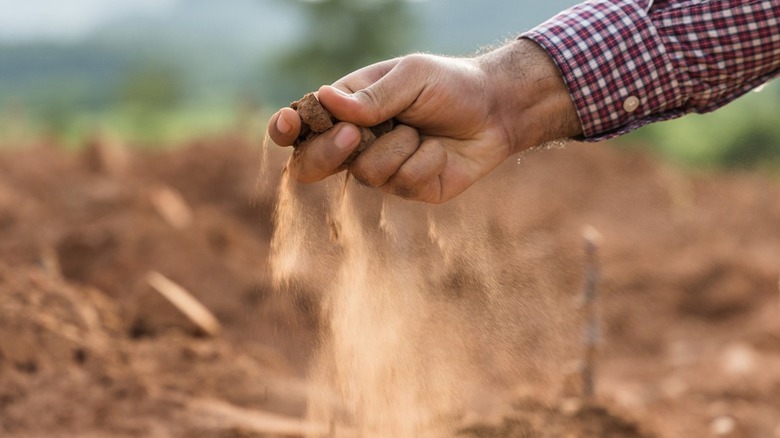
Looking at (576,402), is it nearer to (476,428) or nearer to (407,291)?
(476,428)

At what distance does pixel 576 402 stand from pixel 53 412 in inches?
78.9

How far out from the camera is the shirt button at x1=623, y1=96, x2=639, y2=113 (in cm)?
247

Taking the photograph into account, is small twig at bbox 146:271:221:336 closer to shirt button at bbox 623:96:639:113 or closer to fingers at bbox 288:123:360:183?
fingers at bbox 288:123:360:183

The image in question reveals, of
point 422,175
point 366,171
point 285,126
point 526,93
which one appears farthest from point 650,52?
point 285,126

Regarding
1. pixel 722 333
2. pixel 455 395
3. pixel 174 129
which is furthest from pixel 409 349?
pixel 174 129

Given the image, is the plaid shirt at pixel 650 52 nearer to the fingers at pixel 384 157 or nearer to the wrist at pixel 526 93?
the wrist at pixel 526 93

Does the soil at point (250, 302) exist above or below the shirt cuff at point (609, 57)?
below

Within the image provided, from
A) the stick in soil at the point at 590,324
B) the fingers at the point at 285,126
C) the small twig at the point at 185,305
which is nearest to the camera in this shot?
the fingers at the point at 285,126

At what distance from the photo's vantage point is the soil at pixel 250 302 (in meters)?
3.37

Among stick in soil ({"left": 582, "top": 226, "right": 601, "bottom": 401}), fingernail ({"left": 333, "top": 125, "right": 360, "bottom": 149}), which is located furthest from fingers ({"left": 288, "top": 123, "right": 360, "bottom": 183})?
stick in soil ({"left": 582, "top": 226, "right": 601, "bottom": 401})

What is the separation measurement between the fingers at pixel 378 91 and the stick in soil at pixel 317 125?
0.9 inches

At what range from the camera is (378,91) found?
7.07 feet

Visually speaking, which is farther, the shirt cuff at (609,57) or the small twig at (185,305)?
the small twig at (185,305)

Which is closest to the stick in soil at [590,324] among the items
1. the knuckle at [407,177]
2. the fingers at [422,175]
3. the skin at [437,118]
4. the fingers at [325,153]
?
the skin at [437,118]
